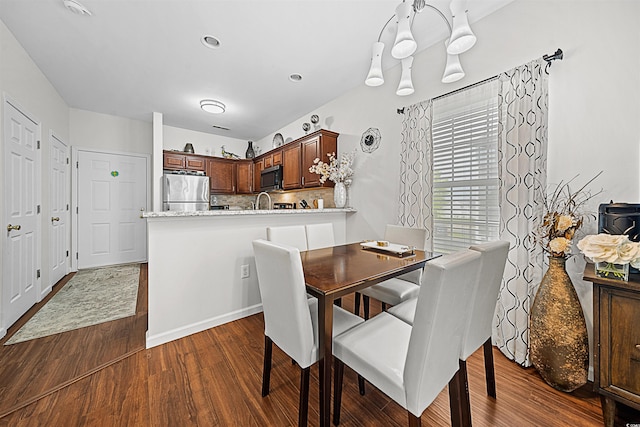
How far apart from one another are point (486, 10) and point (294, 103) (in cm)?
259

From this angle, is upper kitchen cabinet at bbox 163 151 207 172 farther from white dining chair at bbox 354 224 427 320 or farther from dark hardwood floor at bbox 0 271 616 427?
white dining chair at bbox 354 224 427 320

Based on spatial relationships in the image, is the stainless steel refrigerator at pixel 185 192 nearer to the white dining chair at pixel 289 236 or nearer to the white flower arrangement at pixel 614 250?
the white dining chair at pixel 289 236

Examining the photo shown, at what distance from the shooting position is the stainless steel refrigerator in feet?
14.3

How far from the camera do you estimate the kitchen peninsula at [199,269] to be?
200 centimetres

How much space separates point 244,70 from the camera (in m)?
2.95

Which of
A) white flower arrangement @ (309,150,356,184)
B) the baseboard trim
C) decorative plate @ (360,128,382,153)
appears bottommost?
the baseboard trim

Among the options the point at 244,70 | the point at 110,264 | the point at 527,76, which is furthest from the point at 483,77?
the point at 110,264

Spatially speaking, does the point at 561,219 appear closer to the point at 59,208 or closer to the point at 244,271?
the point at 244,271

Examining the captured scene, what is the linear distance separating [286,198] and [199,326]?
3.18 metres

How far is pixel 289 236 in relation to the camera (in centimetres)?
222

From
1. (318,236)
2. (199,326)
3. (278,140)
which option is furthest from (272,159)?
(199,326)

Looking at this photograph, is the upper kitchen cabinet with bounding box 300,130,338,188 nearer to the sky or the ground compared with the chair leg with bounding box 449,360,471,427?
nearer to the sky

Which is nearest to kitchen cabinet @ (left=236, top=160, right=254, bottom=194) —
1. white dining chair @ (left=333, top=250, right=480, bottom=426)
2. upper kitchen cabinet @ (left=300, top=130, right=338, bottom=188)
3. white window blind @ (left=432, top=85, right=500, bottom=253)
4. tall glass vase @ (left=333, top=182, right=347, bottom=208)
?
upper kitchen cabinet @ (left=300, top=130, right=338, bottom=188)

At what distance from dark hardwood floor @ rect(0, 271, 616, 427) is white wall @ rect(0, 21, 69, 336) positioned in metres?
1.52
